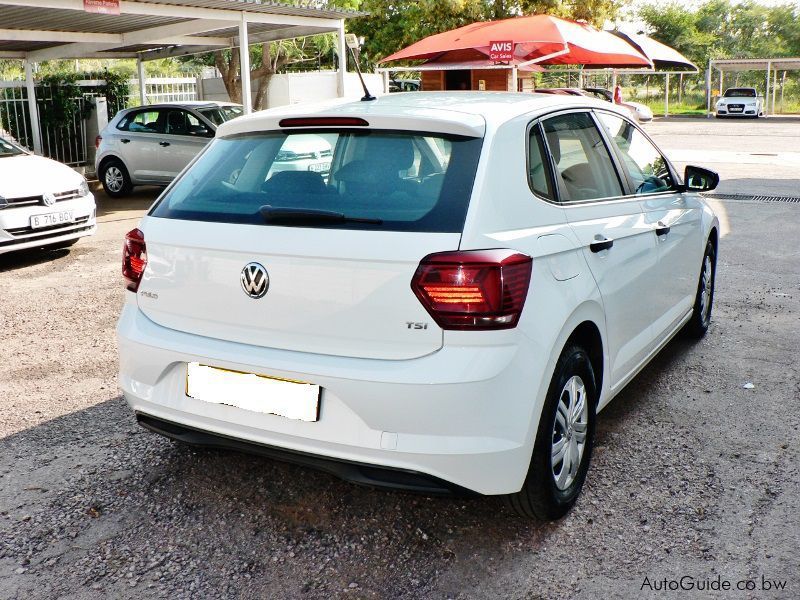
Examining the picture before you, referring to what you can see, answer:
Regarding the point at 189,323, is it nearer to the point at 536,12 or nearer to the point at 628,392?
the point at 628,392

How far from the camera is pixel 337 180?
323 centimetres

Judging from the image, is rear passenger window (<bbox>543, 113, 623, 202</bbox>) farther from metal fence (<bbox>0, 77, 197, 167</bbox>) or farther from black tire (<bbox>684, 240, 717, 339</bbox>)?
metal fence (<bbox>0, 77, 197, 167</bbox>)

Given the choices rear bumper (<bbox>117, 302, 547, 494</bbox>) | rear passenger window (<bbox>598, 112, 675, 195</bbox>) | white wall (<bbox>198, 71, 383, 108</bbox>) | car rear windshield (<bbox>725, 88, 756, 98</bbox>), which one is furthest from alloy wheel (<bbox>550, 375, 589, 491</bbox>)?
car rear windshield (<bbox>725, 88, 756, 98</bbox>)

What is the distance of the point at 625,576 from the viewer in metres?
3.12

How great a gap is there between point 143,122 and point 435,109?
12736 millimetres

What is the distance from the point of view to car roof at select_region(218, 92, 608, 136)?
327 centimetres

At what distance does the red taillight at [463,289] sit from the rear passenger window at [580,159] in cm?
80

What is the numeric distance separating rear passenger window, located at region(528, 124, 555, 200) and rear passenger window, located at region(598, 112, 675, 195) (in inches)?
35.0

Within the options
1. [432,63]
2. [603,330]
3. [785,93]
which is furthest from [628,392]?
[785,93]

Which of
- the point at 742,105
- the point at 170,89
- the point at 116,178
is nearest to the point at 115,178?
the point at 116,178

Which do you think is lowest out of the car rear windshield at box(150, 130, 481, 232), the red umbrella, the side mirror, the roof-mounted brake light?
the side mirror

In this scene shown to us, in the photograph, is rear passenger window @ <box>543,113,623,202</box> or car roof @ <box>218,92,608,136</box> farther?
rear passenger window @ <box>543,113,623,202</box>

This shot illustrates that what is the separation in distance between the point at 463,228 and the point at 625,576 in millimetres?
1328

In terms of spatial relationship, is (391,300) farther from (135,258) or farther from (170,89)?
(170,89)
